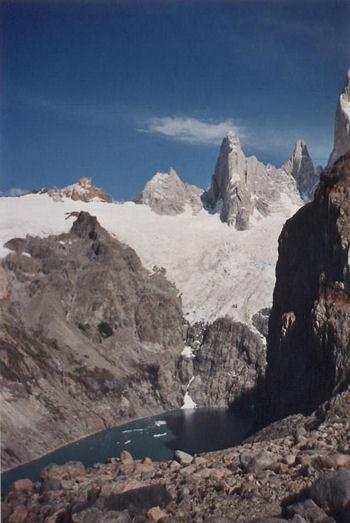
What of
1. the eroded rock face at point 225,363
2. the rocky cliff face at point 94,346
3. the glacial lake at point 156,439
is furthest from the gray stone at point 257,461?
the eroded rock face at point 225,363

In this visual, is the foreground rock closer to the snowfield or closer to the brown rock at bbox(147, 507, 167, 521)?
the brown rock at bbox(147, 507, 167, 521)

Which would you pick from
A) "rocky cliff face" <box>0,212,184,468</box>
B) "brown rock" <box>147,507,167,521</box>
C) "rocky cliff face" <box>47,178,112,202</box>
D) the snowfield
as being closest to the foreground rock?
"brown rock" <box>147,507,167,521</box>

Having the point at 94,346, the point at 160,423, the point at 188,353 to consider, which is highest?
the point at 94,346

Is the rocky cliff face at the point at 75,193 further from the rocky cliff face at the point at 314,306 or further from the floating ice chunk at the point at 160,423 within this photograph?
the rocky cliff face at the point at 314,306

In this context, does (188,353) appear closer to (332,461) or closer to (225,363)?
(225,363)

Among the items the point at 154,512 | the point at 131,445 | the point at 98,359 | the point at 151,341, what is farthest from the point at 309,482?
the point at 151,341

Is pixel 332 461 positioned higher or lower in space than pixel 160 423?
higher

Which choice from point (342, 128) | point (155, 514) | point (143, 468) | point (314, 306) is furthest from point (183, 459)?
point (342, 128)

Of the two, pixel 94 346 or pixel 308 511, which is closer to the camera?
pixel 308 511
